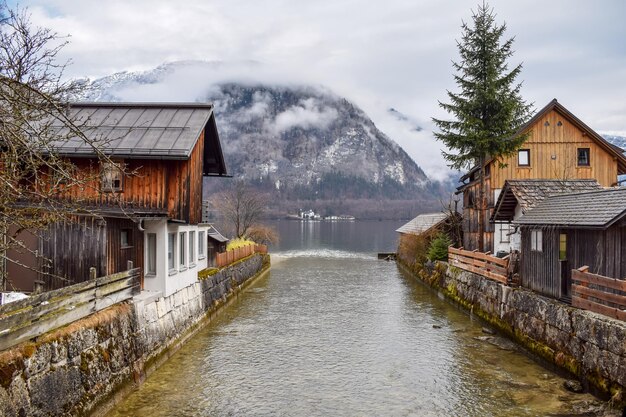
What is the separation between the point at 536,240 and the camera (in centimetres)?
2036

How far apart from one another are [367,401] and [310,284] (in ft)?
80.4

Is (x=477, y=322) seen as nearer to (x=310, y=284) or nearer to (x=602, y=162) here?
(x=310, y=284)

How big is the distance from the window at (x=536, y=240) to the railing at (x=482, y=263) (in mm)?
2059

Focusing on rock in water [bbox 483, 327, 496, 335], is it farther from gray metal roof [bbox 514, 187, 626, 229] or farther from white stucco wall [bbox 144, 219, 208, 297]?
white stucco wall [bbox 144, 219, 208, 297]

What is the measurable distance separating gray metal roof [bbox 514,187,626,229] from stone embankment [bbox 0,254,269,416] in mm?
14806

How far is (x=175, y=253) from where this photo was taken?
20547mm

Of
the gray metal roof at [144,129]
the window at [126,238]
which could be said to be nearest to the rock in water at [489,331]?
the gray metal roof at [144,129]

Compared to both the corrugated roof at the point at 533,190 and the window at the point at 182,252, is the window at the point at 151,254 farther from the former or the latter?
the corrugated roof at the point at 533,190

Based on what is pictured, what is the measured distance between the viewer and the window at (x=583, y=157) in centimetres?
3531

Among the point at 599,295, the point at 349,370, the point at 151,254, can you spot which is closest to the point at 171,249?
the point at 151,254

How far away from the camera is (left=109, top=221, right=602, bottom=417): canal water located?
43.5ft

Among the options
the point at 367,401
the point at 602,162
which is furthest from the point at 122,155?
the point at 602,162

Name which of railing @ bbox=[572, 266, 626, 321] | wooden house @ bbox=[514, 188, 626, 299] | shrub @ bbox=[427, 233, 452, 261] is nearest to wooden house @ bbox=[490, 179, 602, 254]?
wooden house @ bbox=[514, 188, 626, 299]

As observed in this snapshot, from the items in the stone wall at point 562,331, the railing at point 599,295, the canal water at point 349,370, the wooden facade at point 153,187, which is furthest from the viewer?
the wooden facade at point 153,187
